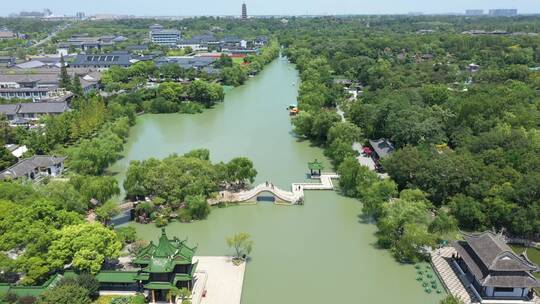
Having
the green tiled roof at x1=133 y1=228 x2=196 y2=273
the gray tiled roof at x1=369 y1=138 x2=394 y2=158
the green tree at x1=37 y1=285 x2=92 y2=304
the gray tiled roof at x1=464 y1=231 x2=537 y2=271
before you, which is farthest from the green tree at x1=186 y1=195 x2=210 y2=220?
the gray tiled roof at x1=464 y1=231 x2=537 y2=271

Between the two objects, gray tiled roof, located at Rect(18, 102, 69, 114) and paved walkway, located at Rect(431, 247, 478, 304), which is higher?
gray tiled roof, located at Rect(18, 102, 69, 114)

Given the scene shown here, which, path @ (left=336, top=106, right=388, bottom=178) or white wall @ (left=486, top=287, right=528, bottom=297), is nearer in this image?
white wall @ (left=486, top=287, right=528, bottom=297)

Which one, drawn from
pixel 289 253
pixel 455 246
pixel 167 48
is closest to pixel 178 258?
pixel 289 253

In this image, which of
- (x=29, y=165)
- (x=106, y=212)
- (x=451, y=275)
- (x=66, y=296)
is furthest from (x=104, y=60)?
(x=451, y=275)

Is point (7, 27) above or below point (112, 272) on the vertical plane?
above

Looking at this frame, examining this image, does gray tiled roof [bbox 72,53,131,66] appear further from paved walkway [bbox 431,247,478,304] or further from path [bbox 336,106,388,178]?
paved walkway [bbox 431,247,478,304]

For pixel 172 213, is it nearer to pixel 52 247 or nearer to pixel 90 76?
pixel 52 247

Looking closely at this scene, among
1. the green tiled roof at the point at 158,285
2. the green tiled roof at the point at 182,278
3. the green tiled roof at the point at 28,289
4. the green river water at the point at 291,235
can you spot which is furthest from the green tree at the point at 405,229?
the green tiled roof at the point at 28,289
